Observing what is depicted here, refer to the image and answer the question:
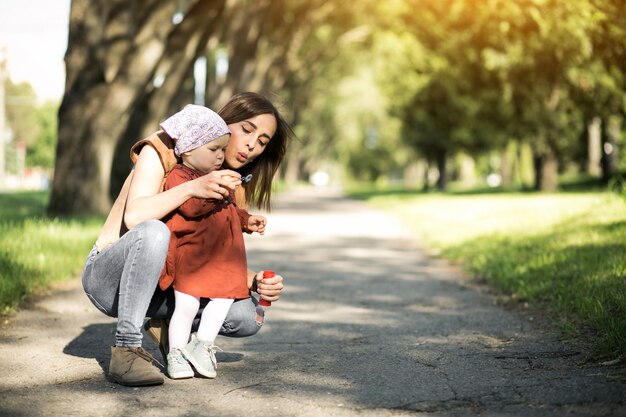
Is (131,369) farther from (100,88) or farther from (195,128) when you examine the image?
(100,88)

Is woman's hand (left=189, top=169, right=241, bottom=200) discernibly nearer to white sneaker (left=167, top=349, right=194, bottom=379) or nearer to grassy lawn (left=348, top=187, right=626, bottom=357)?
white sneaker (left=167, top=349, right=194, bottom=379)

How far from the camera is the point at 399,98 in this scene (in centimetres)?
3456

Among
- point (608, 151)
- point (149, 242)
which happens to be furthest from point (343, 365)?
point (608, 151)

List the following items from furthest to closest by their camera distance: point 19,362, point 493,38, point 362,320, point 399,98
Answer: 1. point 399,98
2. point 493,38
3. point 362,320
4. point 19,362

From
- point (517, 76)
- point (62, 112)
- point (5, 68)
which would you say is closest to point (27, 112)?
point (5, 68)

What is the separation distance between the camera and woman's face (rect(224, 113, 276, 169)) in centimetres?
439

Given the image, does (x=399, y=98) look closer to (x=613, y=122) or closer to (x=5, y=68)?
(x=613, y=122)

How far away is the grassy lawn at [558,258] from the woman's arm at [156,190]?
2.29m

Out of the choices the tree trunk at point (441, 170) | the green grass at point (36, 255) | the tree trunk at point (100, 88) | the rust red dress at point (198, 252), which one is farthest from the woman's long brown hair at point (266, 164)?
the tree trunk at point (441, 170)

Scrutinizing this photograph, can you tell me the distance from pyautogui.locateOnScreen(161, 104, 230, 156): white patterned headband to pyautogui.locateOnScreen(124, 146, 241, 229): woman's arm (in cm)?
16

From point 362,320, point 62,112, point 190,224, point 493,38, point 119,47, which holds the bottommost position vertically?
point 362,320

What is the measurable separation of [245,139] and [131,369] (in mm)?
1306

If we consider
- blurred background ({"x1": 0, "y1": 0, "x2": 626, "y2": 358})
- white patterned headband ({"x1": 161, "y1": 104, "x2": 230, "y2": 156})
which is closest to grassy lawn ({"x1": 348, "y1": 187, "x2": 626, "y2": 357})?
blurred background ({"x1": 0, "y1": 0, "x2": 626, "y2": 358})

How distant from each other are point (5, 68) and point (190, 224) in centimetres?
4097
